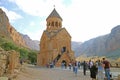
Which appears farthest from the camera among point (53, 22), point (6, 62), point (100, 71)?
point (53, 22)

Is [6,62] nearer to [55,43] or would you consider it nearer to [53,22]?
[55,43]

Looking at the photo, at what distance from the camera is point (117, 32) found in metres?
143

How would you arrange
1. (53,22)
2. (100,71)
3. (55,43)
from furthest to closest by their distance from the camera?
(53,22), (55,43), (100,71)

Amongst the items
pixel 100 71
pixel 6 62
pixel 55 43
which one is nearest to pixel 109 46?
pixel 55 43

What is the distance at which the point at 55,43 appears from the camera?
59.8 m

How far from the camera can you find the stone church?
57.9m

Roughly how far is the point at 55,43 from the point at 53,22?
19.0 ft

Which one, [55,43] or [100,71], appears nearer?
[100,71]

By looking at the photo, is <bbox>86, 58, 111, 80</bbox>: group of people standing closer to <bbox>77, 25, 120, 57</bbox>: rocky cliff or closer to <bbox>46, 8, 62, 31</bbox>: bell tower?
<bbox>46, 8, 62, 31</bbox>: bell tower

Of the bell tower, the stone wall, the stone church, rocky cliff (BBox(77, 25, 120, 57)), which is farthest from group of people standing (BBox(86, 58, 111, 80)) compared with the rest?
rocky cliff (BBox(77, 25, 120, 57))

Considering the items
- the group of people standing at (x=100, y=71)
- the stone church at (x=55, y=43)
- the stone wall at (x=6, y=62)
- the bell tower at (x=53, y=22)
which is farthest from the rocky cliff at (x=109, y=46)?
the stone wall at (x=6, y=62)

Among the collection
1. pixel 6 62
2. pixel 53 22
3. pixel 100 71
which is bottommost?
pixel 100 71

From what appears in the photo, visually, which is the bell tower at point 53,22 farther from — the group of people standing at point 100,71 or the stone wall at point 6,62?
the stone wall at point 6,62

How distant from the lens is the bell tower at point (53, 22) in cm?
6184
